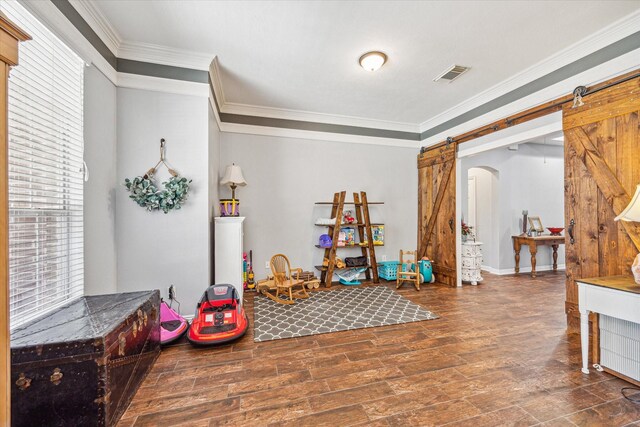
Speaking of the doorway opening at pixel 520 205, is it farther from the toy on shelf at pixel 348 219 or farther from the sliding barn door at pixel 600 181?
the sliding barn door at pixel 600 181

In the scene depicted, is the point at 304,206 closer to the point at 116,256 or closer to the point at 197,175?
the point at 197,175

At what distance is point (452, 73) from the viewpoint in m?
3.34

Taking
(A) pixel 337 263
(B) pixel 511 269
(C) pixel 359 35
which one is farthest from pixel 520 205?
(C) pixel 359 35

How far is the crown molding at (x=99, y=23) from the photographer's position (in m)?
2.15

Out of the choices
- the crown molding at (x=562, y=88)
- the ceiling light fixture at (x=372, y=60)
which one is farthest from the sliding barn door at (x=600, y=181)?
the ceiling light fixture at (x=372, y=60)

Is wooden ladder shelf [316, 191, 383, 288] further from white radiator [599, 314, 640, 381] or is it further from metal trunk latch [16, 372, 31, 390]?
metal trunk latch [16, 372, 31, 390]

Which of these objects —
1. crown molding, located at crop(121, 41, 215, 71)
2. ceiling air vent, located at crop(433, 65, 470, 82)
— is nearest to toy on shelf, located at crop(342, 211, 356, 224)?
ceiling air vent, located at crop(433, 65, 470, 82)

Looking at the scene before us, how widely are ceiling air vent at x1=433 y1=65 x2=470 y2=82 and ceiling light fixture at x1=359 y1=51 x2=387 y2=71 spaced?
86cm

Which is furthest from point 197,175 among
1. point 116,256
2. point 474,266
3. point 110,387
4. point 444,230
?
point 474,266

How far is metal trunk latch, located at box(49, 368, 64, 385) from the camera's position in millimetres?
1347

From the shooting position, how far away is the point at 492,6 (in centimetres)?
226

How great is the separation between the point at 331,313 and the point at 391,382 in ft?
4.57

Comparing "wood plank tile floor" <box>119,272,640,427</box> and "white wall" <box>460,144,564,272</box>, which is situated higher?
"white wall" <box>460,144,564,272</box>

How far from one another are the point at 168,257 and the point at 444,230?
424 cm
